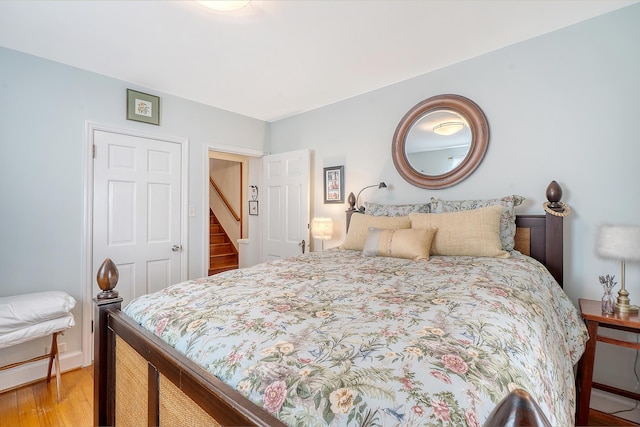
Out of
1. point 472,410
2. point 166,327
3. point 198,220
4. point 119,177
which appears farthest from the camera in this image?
point 198,220

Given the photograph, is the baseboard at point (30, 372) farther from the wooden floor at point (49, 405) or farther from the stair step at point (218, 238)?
the stair step at point (218, 238)

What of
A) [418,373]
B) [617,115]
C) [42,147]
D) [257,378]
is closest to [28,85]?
[42,147]

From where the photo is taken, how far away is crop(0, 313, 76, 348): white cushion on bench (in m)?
1.94

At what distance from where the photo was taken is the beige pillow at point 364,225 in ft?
7.94

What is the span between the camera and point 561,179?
2146 mm

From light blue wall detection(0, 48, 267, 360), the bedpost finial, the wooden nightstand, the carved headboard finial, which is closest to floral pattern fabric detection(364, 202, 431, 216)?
the carved headboard finial

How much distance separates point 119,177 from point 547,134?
143 inches

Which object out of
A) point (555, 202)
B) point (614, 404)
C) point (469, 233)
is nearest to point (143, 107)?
point (469, 233)

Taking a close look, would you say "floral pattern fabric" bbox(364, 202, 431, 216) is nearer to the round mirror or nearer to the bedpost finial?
the round mirror

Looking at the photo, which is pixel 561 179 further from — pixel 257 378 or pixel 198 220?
pixel 198 220

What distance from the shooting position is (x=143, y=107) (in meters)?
2.96

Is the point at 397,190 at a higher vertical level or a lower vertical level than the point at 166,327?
higher

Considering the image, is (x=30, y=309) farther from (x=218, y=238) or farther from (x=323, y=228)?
(x=218, y=238)

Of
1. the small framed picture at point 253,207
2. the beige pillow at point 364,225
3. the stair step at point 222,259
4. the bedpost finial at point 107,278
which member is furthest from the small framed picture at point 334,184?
the stair step at point 222,259
